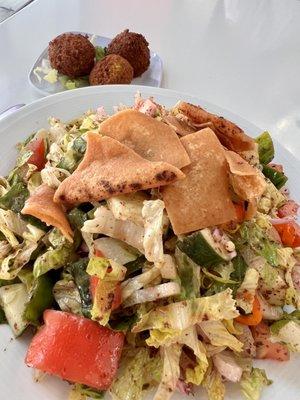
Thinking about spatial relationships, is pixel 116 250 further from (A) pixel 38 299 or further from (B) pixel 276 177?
(B) pixel 276 177

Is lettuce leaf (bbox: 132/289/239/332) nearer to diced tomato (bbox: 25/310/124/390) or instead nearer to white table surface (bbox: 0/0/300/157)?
diced tomato (bbox: 25/310/124/390)

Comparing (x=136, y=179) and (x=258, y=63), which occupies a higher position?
(x=136, y=179)

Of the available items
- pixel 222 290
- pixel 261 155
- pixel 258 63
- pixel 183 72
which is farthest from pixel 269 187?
pixel 258 63

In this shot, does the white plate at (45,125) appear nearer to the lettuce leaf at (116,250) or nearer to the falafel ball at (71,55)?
the lettuce leaf at (116,250)

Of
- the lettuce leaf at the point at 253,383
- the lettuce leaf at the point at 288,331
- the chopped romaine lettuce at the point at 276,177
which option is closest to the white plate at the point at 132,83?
the chopped romaine lettuce at the point at 276,177

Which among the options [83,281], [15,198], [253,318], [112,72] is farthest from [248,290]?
[112,72]

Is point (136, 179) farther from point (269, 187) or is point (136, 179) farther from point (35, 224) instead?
point (269, 187)
